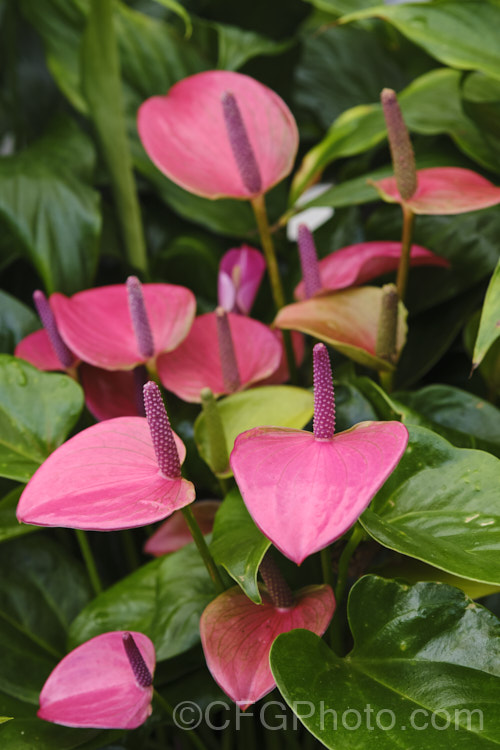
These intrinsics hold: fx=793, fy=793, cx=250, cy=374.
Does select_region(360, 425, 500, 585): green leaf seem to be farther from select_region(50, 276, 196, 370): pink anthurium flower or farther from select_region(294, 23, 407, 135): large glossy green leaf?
select_region(294, 23, 407, 135): large glossy green leaf

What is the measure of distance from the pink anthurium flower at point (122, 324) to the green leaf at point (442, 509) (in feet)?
0.64

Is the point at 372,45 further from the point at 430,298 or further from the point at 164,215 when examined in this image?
the point at 430,298

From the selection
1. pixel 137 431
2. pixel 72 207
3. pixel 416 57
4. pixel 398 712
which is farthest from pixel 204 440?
Answer: pixel 416 57

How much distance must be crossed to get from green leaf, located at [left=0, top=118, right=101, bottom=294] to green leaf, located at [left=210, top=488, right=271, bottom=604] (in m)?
0.32

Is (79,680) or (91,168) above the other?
(91,168)

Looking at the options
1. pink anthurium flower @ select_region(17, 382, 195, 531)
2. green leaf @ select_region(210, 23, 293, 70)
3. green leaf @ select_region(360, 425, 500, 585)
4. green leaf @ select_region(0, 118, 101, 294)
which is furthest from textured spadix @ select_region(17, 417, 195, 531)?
green leaf @ select_region(210, 23, 293, 70)

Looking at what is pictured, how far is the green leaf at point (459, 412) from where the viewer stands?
0.53m

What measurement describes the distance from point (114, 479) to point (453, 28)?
0.48m

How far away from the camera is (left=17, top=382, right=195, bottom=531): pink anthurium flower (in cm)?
36

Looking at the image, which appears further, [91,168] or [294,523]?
[91,168]

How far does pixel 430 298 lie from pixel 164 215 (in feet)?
1.28

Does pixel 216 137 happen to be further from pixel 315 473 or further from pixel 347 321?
pixel 315 473

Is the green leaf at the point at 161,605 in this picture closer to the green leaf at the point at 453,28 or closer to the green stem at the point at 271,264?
the green stem at the point at 271,264

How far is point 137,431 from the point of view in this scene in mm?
422
